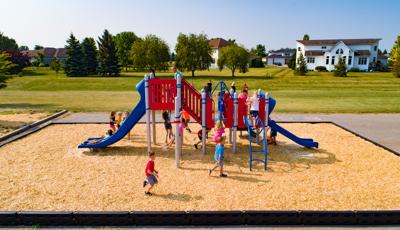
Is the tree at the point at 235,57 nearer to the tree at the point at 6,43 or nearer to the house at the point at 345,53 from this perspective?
the house at the point at 345,53

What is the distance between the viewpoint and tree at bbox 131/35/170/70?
57.6 metres

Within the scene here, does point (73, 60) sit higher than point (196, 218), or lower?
higher

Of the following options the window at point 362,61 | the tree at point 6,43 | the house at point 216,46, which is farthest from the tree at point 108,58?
the window at point 362,61

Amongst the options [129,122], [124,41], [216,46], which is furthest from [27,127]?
[216,46]

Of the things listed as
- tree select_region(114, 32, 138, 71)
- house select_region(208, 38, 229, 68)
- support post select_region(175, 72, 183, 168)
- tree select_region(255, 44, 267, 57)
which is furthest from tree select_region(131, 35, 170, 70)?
tree select_region(255, 44, 267, 57)

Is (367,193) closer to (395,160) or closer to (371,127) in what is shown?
(395,160)

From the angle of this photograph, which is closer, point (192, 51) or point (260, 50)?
point (192, 51)

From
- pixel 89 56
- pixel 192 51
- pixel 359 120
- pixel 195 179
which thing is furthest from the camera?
pixel 89 56

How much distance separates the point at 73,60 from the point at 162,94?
168 feet

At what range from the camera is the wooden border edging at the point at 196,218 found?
6.27 m

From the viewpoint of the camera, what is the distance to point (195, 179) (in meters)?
8.70

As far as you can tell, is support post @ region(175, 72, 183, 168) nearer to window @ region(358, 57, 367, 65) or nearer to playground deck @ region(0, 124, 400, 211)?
playground deck @ region(0, 124, 400, 211)

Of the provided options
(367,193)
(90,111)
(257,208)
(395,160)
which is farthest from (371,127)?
(90,111)

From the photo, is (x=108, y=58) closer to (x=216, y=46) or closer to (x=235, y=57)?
(x=235, y=57)
